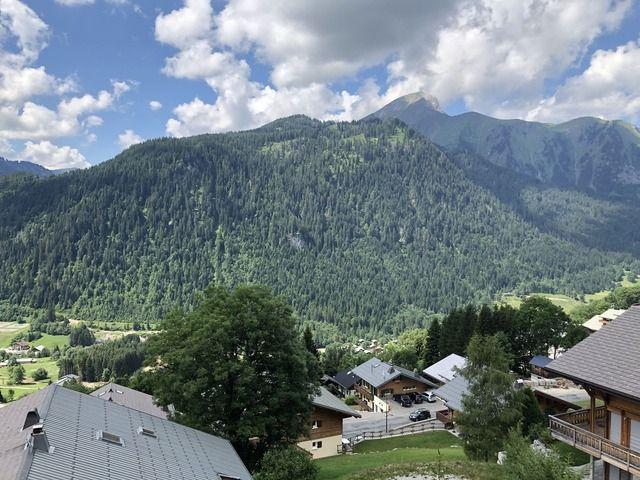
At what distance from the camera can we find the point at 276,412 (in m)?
30.9

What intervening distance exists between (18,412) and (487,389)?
2453 cm

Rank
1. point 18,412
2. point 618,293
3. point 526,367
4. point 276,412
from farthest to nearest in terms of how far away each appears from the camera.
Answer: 1. point 618,293
2. point 526,367
3. point 276,412
4. point 18,412

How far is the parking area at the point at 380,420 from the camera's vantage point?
58.7 metres

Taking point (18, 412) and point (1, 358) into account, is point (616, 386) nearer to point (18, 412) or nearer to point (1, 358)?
point (18, 412)

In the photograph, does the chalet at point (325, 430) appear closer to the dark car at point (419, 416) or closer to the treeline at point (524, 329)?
the dark car at point (419, 416)

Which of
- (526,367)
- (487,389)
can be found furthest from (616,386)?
(526,367)

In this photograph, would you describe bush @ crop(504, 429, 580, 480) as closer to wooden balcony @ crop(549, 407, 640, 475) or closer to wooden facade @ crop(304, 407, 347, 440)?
wooden balcony @ crop(549, 407, 640, 475)

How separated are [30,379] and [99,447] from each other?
559 feet

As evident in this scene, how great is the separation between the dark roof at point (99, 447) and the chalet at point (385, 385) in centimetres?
5085

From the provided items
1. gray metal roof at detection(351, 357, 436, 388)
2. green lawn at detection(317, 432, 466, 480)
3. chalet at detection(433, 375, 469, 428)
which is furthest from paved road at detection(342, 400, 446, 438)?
green lawn at detection(317, 432, 466, 480)

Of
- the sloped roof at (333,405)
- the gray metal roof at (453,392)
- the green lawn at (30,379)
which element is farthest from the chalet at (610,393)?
the green lawn at (30,379)

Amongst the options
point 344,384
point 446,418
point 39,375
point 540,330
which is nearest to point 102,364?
point 39,375

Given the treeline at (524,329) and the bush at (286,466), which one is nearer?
the bush at (286,466)

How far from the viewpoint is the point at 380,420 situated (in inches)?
2507
